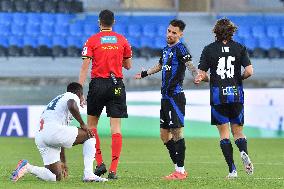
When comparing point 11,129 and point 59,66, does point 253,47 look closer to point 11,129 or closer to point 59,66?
point 59,66

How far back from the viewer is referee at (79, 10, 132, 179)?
38.8 feet

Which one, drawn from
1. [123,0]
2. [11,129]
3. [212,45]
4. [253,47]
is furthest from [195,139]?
[212,45]

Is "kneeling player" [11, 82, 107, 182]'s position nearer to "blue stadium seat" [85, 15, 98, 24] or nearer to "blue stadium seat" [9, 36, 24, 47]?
"blue stadium seat" [9, 36, 24, 47]

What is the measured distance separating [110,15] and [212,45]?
4.55 feet

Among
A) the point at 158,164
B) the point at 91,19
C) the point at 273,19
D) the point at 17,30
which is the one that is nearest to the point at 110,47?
the point at 158,164

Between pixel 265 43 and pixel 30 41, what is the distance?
7.42 metres

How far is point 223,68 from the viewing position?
11734mm

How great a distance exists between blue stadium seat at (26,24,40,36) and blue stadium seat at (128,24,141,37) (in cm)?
Result: 288

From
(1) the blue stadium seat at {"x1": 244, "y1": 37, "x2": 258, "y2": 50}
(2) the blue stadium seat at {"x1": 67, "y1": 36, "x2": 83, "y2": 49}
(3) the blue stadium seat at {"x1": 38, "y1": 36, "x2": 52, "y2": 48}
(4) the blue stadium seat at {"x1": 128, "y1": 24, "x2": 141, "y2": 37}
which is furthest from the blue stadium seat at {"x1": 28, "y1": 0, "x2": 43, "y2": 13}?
(1) the blue stadium seat at {"x1": 244, "y1": 37, "x2": 258, "y2": 50}

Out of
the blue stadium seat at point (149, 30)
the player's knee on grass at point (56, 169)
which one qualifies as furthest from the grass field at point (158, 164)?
the blue stadium seat at point (149, 30)

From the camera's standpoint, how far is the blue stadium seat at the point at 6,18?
28375 millimetres

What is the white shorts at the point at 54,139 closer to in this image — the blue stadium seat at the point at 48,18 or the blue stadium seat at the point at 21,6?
the blue stadium seat at the point at 48,18

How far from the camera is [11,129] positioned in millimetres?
22484

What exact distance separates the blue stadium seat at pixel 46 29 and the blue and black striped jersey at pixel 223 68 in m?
16.9
